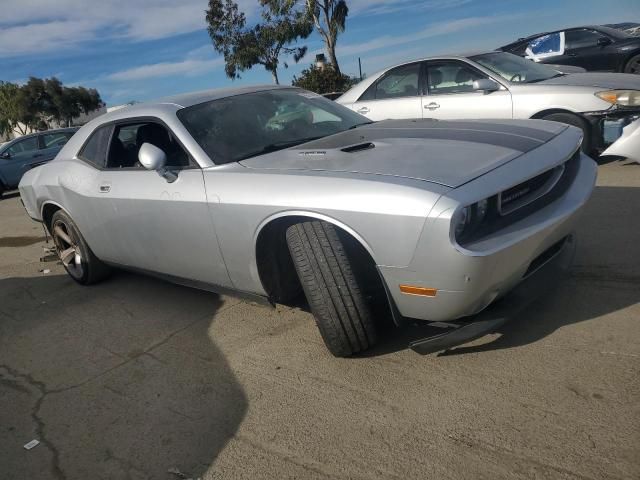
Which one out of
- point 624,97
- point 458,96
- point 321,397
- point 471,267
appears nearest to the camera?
point 471,267

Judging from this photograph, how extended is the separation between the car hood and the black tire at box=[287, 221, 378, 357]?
4.57m

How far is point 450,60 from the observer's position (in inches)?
257

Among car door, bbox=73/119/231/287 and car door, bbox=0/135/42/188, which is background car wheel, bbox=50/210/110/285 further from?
car door, bbox=0/135/42/188

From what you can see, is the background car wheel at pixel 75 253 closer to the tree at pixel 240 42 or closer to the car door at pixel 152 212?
the car door at pixel 152 212

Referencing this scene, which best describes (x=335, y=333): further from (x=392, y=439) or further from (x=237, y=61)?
(x=237, y=61)

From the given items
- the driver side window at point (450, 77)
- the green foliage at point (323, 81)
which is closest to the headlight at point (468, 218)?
the driver side window at point (450, 77)

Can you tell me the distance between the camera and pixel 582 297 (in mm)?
3139

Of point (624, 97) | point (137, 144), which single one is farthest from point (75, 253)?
point (624, 97)

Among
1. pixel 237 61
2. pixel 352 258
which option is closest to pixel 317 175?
pixel 352 258

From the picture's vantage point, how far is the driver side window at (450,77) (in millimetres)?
6402

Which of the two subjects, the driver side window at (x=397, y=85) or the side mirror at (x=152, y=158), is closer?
the side mirror at (x=152, y=158)

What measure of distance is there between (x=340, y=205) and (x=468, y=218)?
22.6 inches

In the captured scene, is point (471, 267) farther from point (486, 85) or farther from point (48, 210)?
point (486, 85)

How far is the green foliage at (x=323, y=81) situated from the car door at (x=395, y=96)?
1238cm
